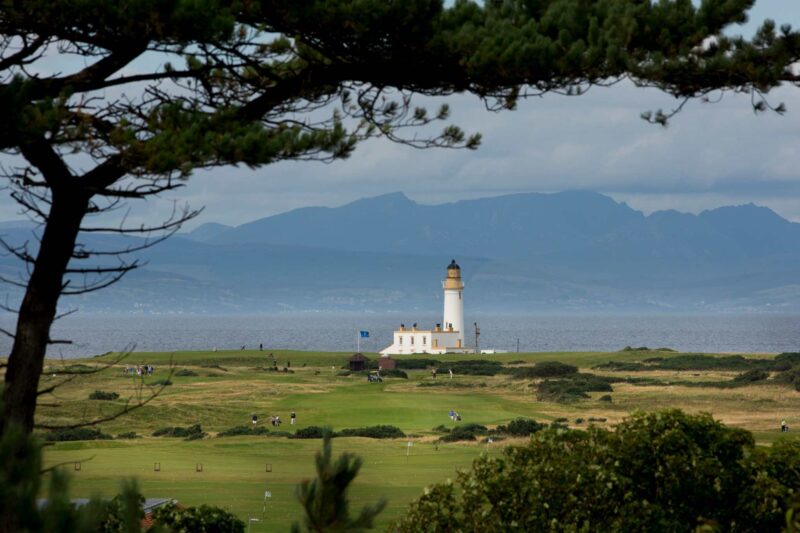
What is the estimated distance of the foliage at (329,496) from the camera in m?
6.12

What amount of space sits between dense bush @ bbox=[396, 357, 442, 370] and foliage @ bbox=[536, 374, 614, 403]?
16.6 meters

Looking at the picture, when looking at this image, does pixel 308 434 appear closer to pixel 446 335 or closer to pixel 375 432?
pixel 375 432

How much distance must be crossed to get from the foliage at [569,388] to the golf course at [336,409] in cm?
16

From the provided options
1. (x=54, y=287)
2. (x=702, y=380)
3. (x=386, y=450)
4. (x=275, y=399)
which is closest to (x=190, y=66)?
(x=54, y=287)

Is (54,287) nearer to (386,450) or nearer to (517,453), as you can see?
(517,453)

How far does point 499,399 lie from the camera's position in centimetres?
6569

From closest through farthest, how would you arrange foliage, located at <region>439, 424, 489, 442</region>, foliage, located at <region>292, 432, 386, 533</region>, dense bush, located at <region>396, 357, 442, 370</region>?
foliage, located at <region>292, 432, 386, 533</region>, foliage, located at <region>439, 424, 489, 442</region>, dense bush, located at <region>396, 357, 442, 370</region>

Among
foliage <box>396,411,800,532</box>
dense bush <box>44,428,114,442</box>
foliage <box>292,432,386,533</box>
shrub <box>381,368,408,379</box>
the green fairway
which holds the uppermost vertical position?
shrub <box>381,368,408,379</box>

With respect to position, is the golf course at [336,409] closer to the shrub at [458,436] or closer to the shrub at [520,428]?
the shrub at [458,436]

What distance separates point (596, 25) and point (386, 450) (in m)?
31.9

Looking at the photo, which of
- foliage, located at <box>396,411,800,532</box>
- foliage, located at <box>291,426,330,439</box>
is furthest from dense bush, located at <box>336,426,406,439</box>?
foliage, located at <box>396,411,800,532</box>

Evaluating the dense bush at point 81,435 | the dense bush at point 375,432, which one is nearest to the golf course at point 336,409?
the dense bush at point 375,432

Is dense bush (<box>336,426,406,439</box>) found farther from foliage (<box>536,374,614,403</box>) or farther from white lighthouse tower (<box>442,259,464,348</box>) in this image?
white lighthouse tower (<box>442,259,464,348</box>)

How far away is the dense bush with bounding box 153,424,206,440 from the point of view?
4797 cm
